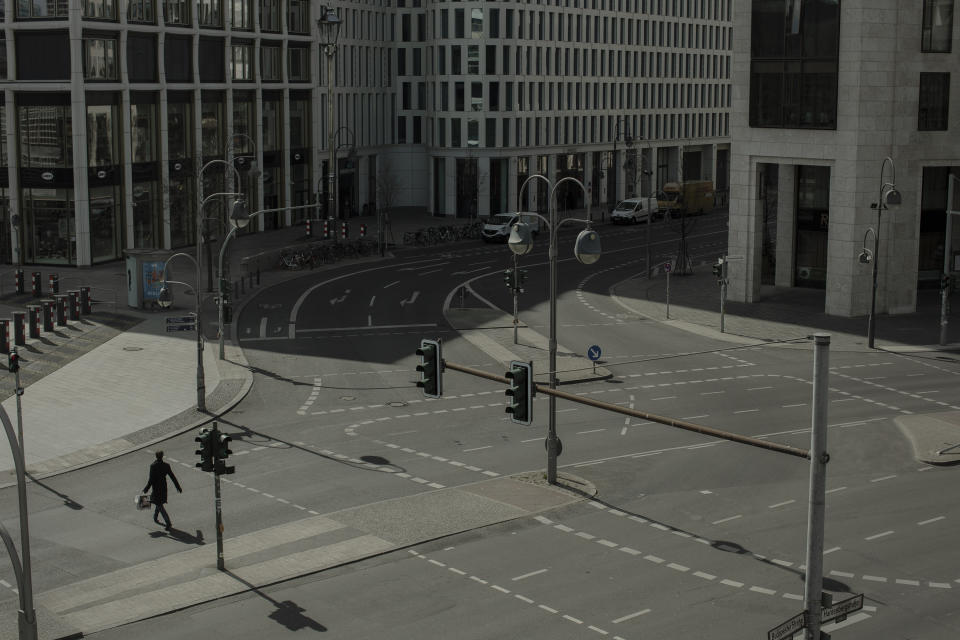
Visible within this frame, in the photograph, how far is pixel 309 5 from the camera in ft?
330

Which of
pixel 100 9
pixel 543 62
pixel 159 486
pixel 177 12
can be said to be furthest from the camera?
pixel 543 62

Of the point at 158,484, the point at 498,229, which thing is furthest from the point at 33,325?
the point at 498,229

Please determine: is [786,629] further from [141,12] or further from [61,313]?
[141,12]

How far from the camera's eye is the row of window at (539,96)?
111 metres

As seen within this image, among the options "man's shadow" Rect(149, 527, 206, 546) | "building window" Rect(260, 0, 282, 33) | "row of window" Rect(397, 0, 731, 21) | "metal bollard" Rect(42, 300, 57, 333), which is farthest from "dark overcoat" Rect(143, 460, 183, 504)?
"row of window" Rect(397, 0, 731, 21)

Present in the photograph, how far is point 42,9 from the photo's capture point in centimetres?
7612

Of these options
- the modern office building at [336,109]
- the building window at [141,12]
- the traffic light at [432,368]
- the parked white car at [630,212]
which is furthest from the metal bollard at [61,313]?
the parked white car at [630,212]

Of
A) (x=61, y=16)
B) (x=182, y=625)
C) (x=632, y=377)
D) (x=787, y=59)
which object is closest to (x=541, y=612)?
(x=182, y=625)

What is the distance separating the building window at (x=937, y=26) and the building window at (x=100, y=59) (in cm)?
4603

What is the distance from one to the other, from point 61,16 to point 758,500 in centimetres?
5683

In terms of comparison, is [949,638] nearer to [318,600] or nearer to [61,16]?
[318,600]

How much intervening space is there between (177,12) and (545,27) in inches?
1514

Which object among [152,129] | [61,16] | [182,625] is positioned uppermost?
[61,16]

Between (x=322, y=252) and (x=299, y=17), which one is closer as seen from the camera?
(x=322, y=252)
